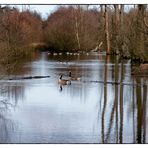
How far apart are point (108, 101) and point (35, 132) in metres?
3.86

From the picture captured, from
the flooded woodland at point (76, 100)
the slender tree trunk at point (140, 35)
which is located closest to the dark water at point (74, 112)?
the flooded woodland at point (76, 100)

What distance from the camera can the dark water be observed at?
27.6 ft

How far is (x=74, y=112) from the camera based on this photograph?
10484mm

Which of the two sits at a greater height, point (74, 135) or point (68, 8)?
point (68, 8)

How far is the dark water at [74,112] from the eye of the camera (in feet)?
27.6

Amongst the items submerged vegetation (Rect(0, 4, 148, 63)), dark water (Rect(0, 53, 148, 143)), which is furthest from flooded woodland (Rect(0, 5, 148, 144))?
submerged vegetation (Rect(0, 4, 148, 63))

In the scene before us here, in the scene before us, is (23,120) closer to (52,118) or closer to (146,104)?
(52,118)

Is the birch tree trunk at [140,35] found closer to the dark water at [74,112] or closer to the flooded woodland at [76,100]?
the flooded woodland at [76,100]

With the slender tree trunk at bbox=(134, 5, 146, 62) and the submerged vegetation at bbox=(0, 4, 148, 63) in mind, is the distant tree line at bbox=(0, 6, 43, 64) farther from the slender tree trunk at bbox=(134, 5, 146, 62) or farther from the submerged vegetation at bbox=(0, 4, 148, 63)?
the slender tree trunk at bbox=(134, 5, 146, 62)

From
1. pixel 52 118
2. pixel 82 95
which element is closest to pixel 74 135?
pixel 52 118

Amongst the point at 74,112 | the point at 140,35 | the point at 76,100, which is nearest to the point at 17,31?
the point at 140,35

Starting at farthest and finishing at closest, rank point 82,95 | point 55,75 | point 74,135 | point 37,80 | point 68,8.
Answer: point 68,8 < point 55,75 < point 37,80 < point 82,95 < point 74,135

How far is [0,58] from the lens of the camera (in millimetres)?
11727

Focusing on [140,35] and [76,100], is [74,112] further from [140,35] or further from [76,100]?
[140,35]
